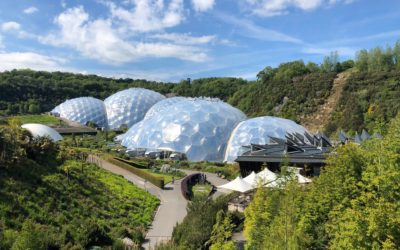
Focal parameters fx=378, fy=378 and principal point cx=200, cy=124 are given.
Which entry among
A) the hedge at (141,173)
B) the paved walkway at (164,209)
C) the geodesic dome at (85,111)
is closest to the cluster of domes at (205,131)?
the hedge at (141,173)

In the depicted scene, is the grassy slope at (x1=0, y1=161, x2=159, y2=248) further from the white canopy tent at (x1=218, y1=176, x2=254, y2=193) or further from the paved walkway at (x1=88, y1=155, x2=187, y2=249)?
the white canopy tent at (x1=218, y1=176, x2=254, y2=193)

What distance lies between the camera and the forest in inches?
2322

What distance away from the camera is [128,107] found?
70.7 metres

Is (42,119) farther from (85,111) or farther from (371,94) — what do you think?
(371,94)

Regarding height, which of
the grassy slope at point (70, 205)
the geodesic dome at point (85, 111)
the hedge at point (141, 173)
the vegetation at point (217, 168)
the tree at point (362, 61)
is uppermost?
the tree at point (362, 61)

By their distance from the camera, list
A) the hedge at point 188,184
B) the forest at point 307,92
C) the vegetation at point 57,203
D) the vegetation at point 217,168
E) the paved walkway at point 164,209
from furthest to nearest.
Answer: the forest at point 307,92 < the vegetation at point 217,168 < the hedge at point 188,184 < the paved walkway at point 164,209 < the vegetation at point 57,203

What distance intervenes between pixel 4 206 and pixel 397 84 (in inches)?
2353

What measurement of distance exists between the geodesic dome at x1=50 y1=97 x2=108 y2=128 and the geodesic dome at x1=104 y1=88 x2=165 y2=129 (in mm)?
1439

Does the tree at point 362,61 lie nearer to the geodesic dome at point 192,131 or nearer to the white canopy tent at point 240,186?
the geodesic dome at point 192,131

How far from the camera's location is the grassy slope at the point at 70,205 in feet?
47.3

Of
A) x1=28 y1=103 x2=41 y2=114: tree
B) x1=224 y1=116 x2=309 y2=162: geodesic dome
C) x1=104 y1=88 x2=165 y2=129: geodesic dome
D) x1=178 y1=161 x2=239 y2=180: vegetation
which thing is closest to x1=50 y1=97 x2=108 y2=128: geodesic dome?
x1=104 y1=88 x2=165 y2=129: geodesic dome

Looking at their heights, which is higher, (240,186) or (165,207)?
(240,186)

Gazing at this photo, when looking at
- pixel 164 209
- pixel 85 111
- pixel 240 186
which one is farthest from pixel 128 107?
pixel 240 186

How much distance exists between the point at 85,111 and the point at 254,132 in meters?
46.0
